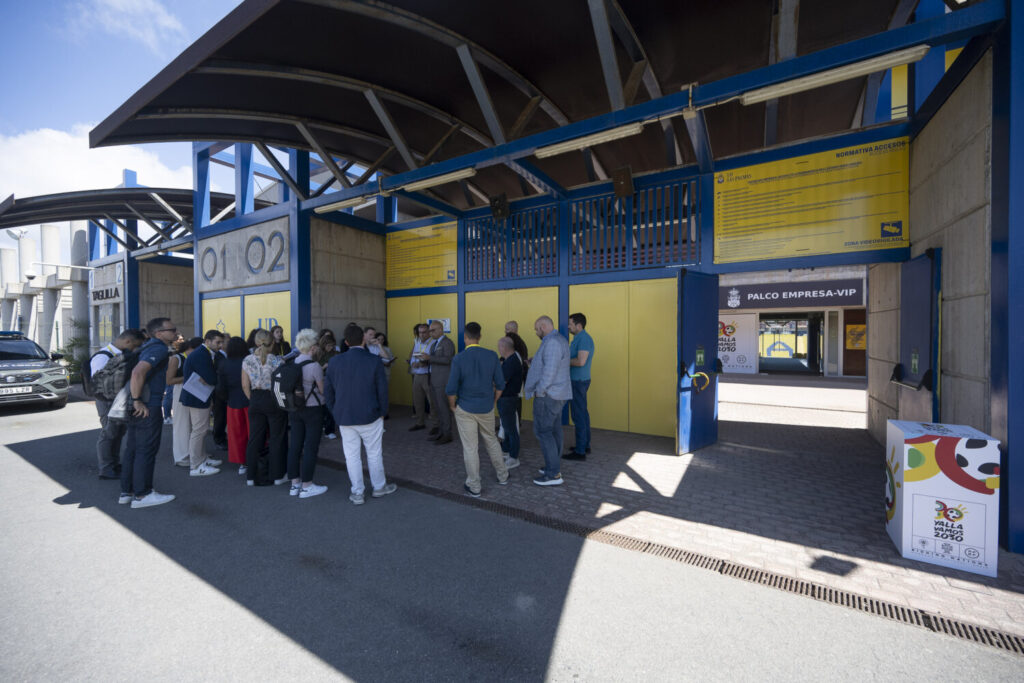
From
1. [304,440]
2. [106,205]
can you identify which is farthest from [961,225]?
[106,205]

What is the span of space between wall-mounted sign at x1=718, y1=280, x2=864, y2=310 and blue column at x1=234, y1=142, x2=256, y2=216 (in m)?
15.6

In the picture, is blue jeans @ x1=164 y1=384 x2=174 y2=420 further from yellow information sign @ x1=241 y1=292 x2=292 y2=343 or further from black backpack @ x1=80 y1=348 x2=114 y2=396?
black backpack @ x1=80 y1=348 x2=114 y2=396

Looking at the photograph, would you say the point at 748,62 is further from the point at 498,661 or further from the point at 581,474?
the point at 498,661

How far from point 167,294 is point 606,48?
48.7 ft

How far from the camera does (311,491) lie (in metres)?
4.33

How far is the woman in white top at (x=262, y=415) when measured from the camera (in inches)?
179

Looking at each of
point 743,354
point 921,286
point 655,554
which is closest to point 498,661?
point 655,554

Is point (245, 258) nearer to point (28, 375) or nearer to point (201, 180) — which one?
point (201, 180)

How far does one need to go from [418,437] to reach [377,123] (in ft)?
18.6

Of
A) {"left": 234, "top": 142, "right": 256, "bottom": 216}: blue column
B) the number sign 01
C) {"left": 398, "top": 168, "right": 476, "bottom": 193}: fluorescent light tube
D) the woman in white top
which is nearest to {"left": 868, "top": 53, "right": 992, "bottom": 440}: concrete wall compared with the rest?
{"left": 398, "top": 168, "right": 476, "bottom": 193}: fluorescent light tube

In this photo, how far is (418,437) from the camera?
6559 mm

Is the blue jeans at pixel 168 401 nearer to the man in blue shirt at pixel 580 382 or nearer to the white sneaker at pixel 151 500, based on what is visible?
the white sneaker at pixel 151 500

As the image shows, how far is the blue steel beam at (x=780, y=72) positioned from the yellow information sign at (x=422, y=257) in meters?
2.73

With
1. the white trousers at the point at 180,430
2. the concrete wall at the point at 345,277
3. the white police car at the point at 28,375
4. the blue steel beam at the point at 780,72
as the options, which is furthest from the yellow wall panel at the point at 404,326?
the white police car at the point at 28,375
